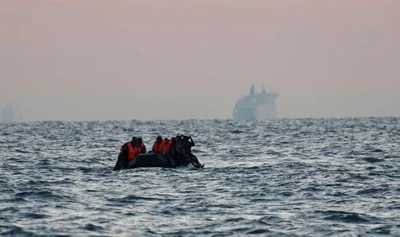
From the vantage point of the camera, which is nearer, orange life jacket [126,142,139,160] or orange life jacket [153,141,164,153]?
orange life jacket [126,142,139,160]

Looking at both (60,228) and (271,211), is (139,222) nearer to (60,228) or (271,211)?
(60,228)

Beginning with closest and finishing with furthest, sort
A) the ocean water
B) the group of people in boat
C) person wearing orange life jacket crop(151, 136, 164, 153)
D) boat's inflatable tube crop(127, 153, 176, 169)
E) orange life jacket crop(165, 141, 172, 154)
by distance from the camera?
the ocean water → boat's inflatable tube crop(127, 153, 176, 169) → the group of people in boat → person wearing orange life jacket crop(151, 136, 164, 153) → orange life jacket crop(165, 141, 172, 154)

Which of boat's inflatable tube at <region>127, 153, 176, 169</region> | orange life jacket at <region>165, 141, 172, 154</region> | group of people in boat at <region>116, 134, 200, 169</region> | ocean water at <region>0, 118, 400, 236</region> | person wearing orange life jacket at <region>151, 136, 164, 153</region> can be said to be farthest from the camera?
orange life jacket at <region>165, 141, 172, 154</region>

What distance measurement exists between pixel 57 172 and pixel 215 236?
19160 millimetres

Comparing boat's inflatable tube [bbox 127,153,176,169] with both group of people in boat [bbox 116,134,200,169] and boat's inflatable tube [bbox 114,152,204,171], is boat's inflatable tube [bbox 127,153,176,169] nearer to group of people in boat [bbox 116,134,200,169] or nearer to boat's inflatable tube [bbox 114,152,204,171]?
boat's inflatable tube [bbox 114,152,204,171]

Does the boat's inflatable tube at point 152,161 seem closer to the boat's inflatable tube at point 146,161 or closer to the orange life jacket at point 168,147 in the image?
the boat's inflatable tube at point 146,161

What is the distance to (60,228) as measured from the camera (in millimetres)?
22078

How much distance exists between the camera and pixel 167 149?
40.4 metres

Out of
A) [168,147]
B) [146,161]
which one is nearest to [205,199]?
[146,161]

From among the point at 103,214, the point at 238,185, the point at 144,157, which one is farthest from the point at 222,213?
the point at 144,157

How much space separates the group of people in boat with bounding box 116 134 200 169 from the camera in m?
39.7

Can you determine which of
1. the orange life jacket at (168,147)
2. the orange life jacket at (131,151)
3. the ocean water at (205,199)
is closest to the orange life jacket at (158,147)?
the orange life jacket at (168,147)

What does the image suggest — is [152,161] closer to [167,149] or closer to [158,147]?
[158,147]

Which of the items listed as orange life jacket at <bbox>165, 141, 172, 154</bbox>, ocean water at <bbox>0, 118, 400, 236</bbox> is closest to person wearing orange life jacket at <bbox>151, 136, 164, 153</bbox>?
orange life jacket at <bbox>165, 141, 172, 154</bbox>
